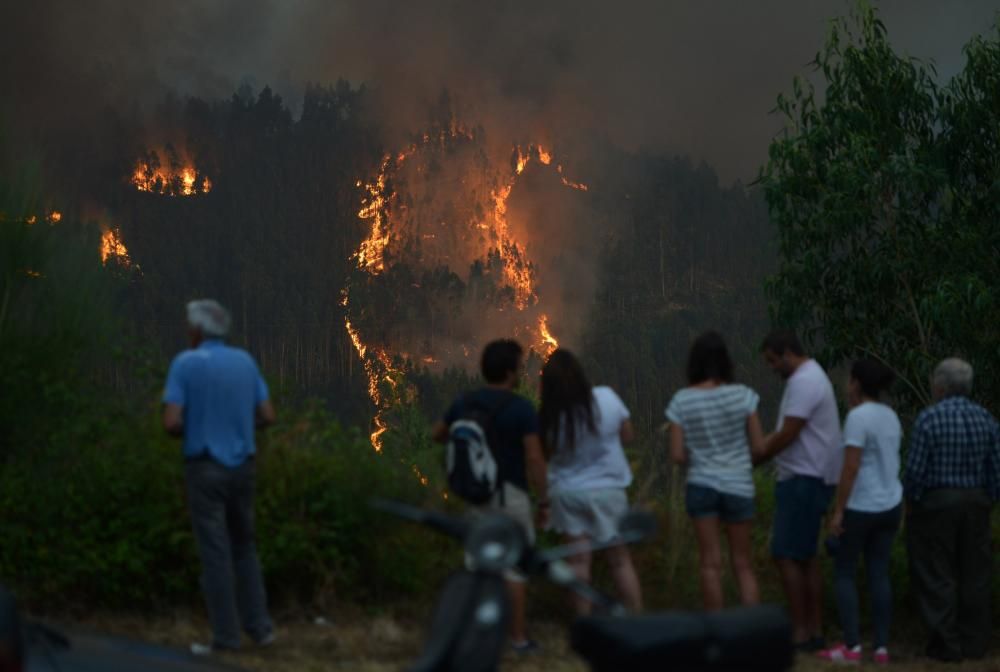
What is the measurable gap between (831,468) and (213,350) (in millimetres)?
3513

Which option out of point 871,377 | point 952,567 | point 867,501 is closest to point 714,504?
point 867,501

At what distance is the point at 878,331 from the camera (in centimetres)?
2316

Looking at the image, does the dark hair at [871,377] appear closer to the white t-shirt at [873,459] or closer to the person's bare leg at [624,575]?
the white t-shirt at [873,459]

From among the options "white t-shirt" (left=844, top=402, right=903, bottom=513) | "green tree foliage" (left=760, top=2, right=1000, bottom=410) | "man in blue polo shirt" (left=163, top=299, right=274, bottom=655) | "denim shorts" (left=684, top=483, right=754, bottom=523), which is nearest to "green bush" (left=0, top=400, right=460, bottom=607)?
"man in blue polo shirt" (left=163, top=299, right=274, bottom=655)

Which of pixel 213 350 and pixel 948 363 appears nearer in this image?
pixel 213 350

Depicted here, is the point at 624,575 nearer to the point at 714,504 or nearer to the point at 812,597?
the point at 714,504

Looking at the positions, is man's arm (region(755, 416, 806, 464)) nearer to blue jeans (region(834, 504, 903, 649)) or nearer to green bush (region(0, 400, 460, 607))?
blue jeans (region(834, 504, 903, 649))

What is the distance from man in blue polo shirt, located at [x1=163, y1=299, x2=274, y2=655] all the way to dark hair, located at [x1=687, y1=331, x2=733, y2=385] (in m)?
2.26

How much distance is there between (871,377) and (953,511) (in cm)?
112

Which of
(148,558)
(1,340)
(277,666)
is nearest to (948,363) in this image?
(277,666)

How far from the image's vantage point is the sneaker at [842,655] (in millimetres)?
8938

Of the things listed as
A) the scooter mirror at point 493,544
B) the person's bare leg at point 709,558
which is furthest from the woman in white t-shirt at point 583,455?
the scooter mirror at point 493,544

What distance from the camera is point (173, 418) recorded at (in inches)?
308

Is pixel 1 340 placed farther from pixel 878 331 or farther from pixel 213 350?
pixel 878 331
